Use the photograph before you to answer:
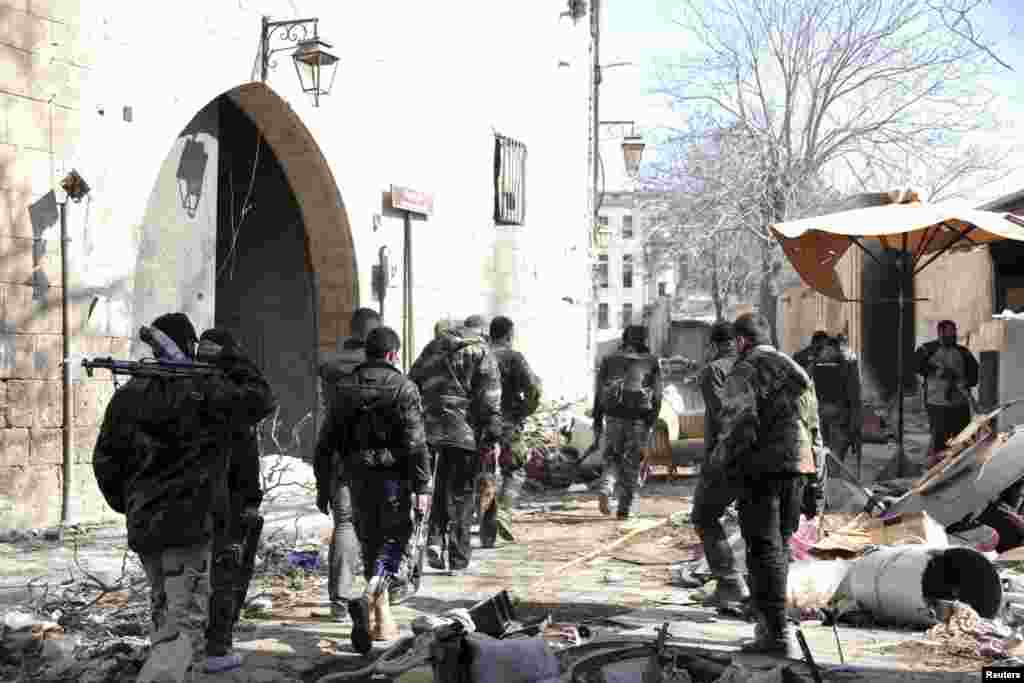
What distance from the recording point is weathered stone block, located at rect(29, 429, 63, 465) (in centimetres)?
1041

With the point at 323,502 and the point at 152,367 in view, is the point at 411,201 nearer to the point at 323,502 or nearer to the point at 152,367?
the point at 323,502

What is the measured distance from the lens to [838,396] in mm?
13641

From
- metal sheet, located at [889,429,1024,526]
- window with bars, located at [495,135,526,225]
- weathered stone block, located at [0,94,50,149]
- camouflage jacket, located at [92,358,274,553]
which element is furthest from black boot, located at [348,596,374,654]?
window with bars, located at [495,135,526,225]

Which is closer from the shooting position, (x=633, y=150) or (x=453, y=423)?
(x=453, y=423)

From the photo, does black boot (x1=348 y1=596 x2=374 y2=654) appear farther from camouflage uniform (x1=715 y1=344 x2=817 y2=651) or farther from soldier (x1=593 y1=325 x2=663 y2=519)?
soldier (x1=593 y1=325 x2=663 y2=519)

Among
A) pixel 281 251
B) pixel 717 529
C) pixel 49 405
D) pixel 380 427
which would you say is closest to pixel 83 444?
pixel 49 405

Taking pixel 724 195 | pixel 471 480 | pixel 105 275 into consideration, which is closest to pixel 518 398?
pixel 471 480

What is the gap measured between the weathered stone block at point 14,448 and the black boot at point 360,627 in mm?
4907

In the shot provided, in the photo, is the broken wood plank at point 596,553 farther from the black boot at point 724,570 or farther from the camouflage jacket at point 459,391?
the black boot at point 724,570

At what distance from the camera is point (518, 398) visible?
10633 millimetres

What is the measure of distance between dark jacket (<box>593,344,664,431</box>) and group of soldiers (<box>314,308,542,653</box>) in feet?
8.02

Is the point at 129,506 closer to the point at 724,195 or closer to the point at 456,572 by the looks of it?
the point at 456,572

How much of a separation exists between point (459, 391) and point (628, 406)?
2.64m

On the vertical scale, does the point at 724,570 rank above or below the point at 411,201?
below
